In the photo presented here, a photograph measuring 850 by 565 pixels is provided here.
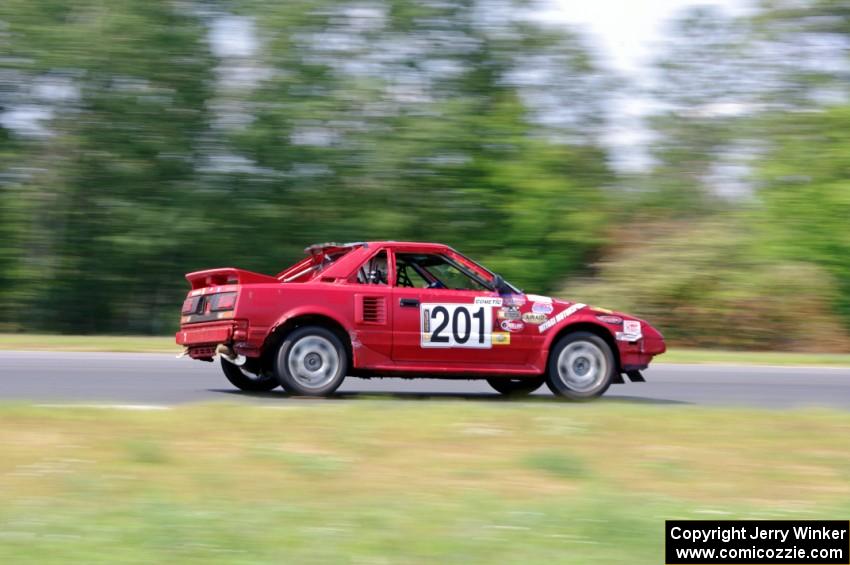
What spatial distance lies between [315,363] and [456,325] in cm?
150

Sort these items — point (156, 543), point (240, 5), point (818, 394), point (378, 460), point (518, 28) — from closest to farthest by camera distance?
point (156, 543) → point (378, 460) → point (818, 394) → point (240, 5) → point (518, 28)

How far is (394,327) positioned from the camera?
12094 mm

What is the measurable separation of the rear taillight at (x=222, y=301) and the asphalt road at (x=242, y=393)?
36.0 inches

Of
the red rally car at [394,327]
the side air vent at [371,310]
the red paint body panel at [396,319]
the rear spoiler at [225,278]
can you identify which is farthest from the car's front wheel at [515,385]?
the rear spoiler at [225,278]

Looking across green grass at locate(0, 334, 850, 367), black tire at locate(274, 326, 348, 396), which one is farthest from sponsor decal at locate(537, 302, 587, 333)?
green grass at locate(0, 334, 850, 367)

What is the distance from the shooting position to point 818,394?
1455cm

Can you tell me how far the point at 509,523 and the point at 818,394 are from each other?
9.20 m

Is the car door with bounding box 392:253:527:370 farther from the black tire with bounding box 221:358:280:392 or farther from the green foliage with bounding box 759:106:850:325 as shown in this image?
the green foliage with bounding box 759:106:850:325

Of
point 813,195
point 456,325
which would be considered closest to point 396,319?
point 456,325

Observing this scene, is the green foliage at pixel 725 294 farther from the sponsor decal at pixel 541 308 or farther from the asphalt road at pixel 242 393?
the sponsor decal at pixel 541 308

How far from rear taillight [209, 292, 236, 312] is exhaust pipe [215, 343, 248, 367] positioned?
1.24ft

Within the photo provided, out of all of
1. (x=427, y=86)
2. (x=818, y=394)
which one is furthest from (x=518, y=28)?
(x=818, y=394)

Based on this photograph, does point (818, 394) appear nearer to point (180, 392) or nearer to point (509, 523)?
point (180, 392)

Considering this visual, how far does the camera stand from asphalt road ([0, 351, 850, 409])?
40.0 feet
